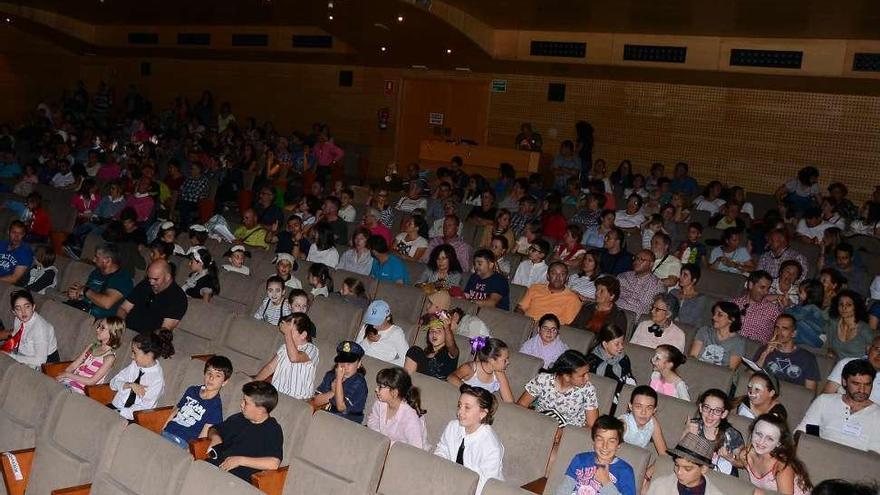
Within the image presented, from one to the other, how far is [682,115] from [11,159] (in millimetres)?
9786

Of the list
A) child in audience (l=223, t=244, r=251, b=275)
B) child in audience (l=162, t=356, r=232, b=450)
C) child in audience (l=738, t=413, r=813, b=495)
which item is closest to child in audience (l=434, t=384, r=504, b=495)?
child in audience (l=738, t=413, r=813, b=495)

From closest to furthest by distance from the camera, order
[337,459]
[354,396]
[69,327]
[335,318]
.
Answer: [337,459]
[354,396]
[69,327]
[335,318]

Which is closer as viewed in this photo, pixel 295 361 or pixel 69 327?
pixel 295 361

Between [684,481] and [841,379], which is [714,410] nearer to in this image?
[684,481]

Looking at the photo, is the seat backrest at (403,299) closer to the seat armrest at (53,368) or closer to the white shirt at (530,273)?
the white shirt at (530,273)

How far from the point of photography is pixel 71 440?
165 inches

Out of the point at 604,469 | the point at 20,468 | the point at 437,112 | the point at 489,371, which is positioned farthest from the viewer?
the point at 437,112

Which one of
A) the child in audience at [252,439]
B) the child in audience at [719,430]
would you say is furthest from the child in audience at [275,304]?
the child in audience at [719,430]

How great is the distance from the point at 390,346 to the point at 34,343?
2460 mm

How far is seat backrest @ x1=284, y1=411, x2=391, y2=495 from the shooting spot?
3854 millimetres

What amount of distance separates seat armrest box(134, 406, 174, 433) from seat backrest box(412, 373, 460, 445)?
4.90ft

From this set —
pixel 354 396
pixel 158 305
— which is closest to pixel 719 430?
pixel 354 396

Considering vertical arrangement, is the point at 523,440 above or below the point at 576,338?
below

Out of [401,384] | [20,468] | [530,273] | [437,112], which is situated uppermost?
[437,112]
